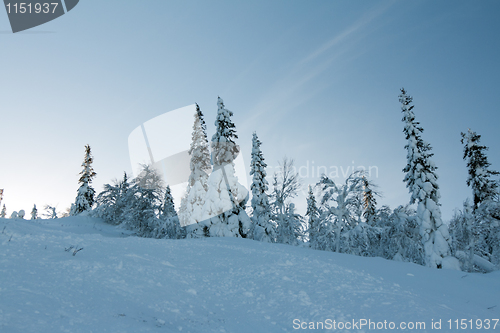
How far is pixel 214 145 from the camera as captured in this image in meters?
25.1

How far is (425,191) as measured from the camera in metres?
20.5

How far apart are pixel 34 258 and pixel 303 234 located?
27305 mm

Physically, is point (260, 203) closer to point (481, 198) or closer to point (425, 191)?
point (425, 191)

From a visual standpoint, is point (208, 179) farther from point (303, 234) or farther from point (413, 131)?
point (413, 131)

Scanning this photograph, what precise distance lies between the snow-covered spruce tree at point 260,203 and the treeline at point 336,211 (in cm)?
10

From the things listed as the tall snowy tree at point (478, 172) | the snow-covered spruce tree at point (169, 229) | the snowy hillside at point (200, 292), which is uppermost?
the tall snowy tree at point (478, 172)

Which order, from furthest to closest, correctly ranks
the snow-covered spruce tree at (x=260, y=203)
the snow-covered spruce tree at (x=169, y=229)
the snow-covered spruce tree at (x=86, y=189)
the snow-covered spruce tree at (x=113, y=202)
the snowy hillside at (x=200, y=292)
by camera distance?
the snow-covered spruce tree at (x=86, y=189) → the snow-covered spruce tree at (x=113, y=202) → the snow-covered spruce tree at (x=169, y=229) → the snow-covered spruce tree at (x=260, y=203) → the snowy hillside at (x=200, y=292)

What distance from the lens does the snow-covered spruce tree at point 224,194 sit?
2328cm

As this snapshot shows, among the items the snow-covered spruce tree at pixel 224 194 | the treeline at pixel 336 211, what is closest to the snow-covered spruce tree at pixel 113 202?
the treeline at pixel 336 211

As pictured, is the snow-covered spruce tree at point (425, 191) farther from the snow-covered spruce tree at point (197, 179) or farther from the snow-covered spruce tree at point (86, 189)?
the snow-covered spruce tree at point (86, 189)

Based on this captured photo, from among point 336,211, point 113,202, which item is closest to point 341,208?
point 336,211

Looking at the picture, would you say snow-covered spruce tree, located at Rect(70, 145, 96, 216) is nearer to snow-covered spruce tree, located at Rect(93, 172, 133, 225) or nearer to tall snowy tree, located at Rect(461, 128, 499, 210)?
snow-covered spruce tree, located at Rect(93, 172, 133, 225)

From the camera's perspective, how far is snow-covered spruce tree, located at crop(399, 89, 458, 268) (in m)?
19.3

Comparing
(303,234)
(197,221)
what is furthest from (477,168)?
(197,221)
